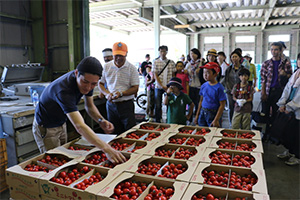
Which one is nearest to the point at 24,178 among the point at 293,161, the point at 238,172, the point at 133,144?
the point at 133,144

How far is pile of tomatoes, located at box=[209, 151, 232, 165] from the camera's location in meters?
2.00

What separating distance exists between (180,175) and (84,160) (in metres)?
0.82

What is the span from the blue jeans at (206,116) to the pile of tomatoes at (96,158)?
1.79 m

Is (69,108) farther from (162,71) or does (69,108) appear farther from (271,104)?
(271,104)

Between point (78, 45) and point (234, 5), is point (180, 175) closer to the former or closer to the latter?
point (78, 45)

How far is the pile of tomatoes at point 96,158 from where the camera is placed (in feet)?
6.65

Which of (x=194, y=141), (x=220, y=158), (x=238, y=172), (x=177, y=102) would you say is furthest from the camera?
(x=177, y=102)

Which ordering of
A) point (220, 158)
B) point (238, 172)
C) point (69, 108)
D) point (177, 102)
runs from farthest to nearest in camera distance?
point (177, 102) → point (220, 158) → point (69, 108) → point (238, 172)

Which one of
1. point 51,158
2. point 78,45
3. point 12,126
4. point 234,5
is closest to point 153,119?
point 78,45

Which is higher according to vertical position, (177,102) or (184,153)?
(177,102)

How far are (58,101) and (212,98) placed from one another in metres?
2.14

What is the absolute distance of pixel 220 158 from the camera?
82.3 inches

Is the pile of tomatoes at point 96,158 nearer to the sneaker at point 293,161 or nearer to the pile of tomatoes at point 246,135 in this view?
the pile of tomatoes at point 246,135

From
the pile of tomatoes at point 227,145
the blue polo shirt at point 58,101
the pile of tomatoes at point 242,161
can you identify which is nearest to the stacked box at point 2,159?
the blue polo shirt at point 58,101
